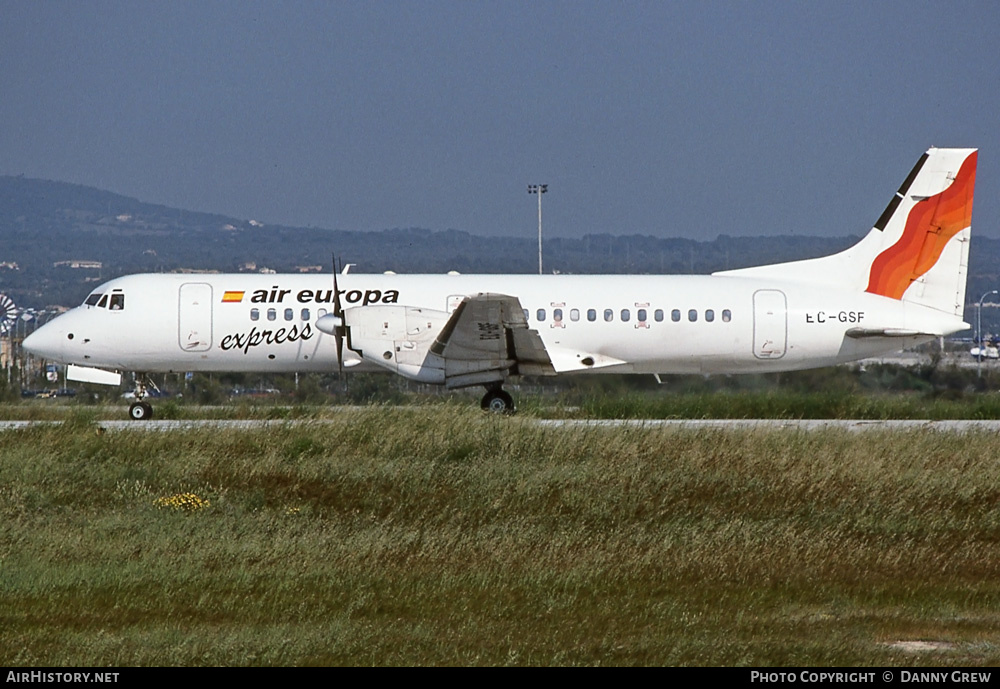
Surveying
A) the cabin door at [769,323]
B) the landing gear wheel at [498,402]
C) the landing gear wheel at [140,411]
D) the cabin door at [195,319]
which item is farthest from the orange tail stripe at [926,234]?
the landing gear wheel at [140,411]

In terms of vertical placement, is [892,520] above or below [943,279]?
below

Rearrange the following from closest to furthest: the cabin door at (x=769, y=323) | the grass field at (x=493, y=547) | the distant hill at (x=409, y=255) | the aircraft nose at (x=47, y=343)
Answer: the grass field at (x=493, y=547)
the aircraft nose at (x=47, y=343)
the cabin door at (x=769, y=323)
the distant hill at (x=409, y=255)

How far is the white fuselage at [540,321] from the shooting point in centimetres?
2347

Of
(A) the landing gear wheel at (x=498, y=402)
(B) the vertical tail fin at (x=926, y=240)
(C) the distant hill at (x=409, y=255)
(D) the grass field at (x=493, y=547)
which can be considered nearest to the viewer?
(D) the grass field at (x=493, y=547)

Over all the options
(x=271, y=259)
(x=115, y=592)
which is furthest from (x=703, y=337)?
(x=271, y=259)

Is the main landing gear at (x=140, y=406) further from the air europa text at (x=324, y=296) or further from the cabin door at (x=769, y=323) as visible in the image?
the cabin door at (x=769, y=323)

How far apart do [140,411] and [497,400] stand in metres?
6.89

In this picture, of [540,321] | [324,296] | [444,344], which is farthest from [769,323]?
[324,296]

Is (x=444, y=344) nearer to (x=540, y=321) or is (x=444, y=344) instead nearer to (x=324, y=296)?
(x=540, y=321)

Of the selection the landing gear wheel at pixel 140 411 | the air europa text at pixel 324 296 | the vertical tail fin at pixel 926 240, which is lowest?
the landing gear wheel at pixel 140 411

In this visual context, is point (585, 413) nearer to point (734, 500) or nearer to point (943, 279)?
point (943, 279)
